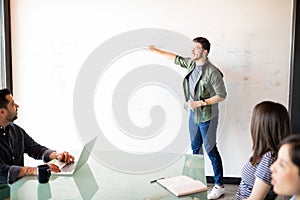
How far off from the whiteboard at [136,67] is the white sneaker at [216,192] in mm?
339

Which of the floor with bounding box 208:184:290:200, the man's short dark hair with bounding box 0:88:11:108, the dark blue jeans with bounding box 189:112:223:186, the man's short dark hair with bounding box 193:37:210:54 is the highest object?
Answer: the man's short dark hair with bounding box 193:37:210:54

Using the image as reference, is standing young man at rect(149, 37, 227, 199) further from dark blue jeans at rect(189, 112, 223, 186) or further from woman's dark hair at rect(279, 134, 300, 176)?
woman's dark hair at rect(279, 134, 300, 176)

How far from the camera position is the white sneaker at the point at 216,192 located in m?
3.39

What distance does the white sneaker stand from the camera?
11.1ft

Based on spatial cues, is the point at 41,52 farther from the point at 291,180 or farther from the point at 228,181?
the point at 291,180

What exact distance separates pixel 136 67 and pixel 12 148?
5.65ft

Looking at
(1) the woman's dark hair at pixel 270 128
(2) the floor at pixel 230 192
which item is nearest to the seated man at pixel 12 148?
(1) the woman's dark hair at pixel 270 128

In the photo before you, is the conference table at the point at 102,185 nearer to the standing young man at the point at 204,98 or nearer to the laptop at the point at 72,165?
the laptop at the point at 72,165

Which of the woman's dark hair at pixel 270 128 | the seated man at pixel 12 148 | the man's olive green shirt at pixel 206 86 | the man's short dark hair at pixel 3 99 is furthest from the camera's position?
the man's olive green shirt at pixel 206 86

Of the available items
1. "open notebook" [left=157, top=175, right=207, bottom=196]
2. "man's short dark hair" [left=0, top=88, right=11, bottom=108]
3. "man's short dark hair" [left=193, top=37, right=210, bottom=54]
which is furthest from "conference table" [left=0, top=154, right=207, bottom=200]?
"man's short dark hair" [left=193, top=37, right=210, bottom=54]

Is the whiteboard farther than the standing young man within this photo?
Yes

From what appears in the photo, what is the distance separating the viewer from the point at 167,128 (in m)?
3.72

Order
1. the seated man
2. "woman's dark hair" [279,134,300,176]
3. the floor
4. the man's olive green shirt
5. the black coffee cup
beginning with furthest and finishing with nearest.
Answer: the floor → the man's olive green shirt → the seated man → the black coffee cup → "woman's dark hair" [279,134,300,176]

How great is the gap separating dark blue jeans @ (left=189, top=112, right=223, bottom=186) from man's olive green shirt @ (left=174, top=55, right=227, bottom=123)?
0.23 ft
